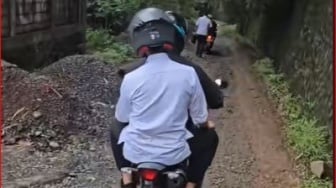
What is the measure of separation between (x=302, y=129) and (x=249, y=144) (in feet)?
2.85

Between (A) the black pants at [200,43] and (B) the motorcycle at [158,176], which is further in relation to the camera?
(A) the black pants at [200,43]

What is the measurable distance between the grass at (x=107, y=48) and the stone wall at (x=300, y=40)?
10.4 ft

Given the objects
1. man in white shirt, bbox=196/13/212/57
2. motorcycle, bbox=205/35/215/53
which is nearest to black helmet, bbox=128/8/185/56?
man in white shirt, bbox=196/13/212/57

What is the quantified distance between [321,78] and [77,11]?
6751mm

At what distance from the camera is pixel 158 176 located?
3426mm

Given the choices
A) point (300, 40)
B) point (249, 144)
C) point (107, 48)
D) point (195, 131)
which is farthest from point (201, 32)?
point (195, 131)

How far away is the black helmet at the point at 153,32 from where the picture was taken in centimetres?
350

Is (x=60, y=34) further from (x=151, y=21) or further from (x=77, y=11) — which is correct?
(x=151, y=21)

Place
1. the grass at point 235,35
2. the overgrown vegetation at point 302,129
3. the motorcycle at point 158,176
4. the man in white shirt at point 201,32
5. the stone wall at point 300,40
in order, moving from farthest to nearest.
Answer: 1. the grass at point 235,35
2. the man in white shirt at point 201,32
3. the stone wall at point 300,40
4. the overgrown vegetation at point 302,129
5. the motorcycle at point 158,176

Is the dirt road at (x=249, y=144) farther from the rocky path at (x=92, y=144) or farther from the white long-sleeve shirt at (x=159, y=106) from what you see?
the white long-sleeve shirt at (x=159, y=106)

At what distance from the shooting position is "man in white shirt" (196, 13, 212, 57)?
1911 centimetres

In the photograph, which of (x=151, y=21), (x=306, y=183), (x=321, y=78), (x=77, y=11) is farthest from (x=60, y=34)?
(x=151, y=21)

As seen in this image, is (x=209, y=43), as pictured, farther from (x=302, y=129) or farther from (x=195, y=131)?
(x=195, y=131)

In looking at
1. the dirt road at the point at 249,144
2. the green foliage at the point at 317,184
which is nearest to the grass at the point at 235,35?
the dirt road at the point at 249,144
